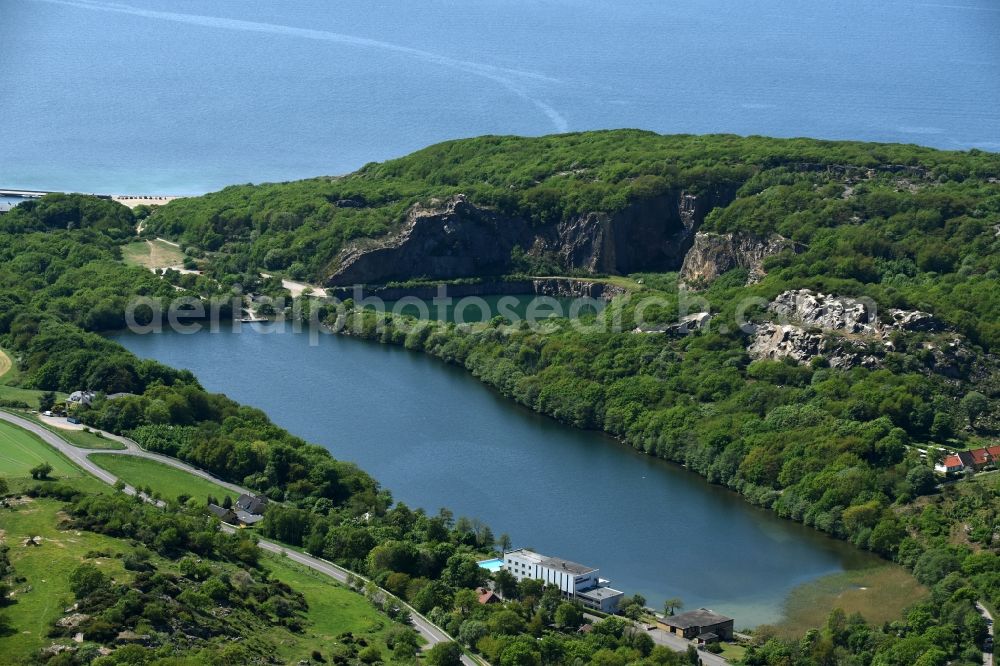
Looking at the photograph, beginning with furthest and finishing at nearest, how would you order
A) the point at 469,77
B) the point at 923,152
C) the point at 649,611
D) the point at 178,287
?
1. the point at 469,77
2. the point at 923,152
3. the point at 178,287
4. the point at 649,611

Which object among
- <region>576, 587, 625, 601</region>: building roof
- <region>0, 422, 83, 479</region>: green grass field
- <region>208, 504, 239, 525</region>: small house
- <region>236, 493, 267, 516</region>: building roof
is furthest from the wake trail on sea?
<region>576, 587, 625, 601</region>: building roof

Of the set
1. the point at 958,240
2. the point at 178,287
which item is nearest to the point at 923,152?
the point at 958,240

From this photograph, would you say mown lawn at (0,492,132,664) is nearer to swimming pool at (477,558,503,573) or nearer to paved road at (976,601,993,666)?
swimming pool at (477,558,503,573)

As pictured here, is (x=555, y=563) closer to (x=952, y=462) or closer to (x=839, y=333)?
(x=952, y=462)

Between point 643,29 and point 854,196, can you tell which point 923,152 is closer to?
point 854,196

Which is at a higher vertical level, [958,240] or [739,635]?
[958,240]

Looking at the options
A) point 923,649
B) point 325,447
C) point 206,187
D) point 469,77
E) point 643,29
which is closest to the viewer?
point 923,649

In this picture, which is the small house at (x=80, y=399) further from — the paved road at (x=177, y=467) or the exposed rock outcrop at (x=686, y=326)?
the exposed rock outcrop at (x=686, y=326)
